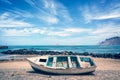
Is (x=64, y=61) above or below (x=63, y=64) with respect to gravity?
above

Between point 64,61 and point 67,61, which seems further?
point 64,61

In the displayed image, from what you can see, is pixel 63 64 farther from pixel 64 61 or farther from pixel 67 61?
pixel 67 61

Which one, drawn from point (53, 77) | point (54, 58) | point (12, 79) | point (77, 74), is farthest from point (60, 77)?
point (12, 79)

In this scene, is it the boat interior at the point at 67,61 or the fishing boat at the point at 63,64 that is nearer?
the fishing boat at the point at 63,64

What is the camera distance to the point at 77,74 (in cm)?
1745

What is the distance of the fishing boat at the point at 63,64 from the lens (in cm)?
1695

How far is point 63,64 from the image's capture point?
62.8ft

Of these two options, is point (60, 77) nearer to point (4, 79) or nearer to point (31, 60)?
point (31, 60)

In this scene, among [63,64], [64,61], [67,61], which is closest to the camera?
[63,64]

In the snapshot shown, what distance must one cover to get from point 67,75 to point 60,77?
100cm

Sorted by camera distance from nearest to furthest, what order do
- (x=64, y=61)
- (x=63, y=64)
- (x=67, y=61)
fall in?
(x=63, y=64)
(x=67, y=61)
(x=64, y=61)

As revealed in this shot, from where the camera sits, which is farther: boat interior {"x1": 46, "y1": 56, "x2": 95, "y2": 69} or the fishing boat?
boat interior {"x1": 46, "y1": 56, "x2": 95, "y2": 69}

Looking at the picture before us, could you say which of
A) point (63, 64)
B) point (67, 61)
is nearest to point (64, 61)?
point (67, 61)

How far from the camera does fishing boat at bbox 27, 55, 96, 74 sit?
17.0 metres
